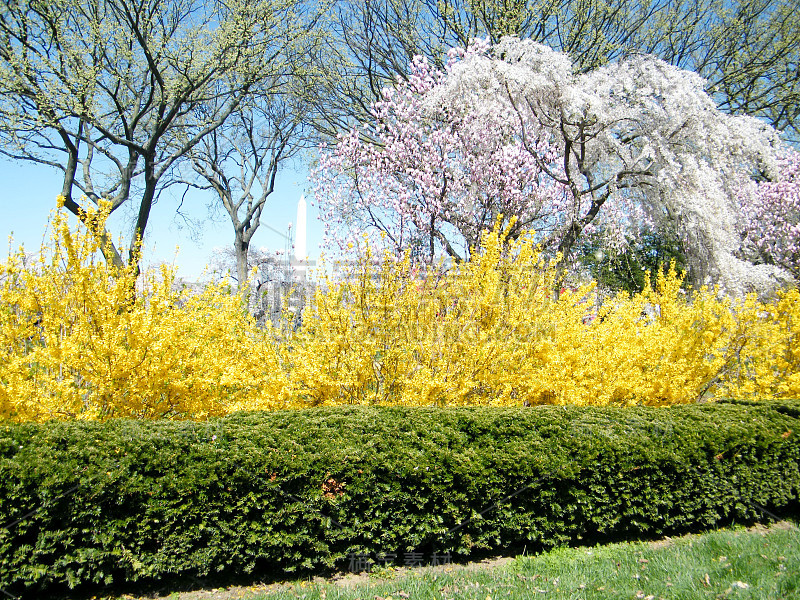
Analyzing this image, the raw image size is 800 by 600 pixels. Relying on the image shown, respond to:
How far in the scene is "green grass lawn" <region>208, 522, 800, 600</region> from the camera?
2721mm

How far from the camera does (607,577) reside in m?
2.94

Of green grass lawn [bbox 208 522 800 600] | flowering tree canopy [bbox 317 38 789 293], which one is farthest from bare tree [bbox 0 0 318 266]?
green grass lawn [bbox 208 522 800 600]

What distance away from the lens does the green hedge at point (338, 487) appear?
2.82 meters

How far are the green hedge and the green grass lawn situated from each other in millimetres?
191

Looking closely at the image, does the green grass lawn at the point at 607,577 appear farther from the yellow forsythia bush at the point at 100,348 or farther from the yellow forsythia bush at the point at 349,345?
the yellow forsythia bush at the point at 100,348

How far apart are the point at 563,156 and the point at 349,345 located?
7.38 metres

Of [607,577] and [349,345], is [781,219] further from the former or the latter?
[607,577]

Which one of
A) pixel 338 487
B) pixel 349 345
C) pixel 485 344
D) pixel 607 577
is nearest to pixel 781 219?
pixel 485 344

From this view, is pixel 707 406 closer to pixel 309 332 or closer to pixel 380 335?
pixel 380 335

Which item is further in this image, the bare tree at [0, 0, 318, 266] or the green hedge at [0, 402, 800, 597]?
the bare tree at [0, 0, 318, 266]

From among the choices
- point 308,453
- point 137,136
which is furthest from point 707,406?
point 137,136

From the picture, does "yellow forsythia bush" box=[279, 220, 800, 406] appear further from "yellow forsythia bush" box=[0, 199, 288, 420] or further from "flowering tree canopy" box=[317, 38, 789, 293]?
"flowering tree canopy" box=[317, 38, 789, 293]

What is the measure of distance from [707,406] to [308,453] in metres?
3.38

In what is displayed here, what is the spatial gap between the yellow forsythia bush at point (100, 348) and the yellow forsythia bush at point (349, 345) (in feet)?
0.04
